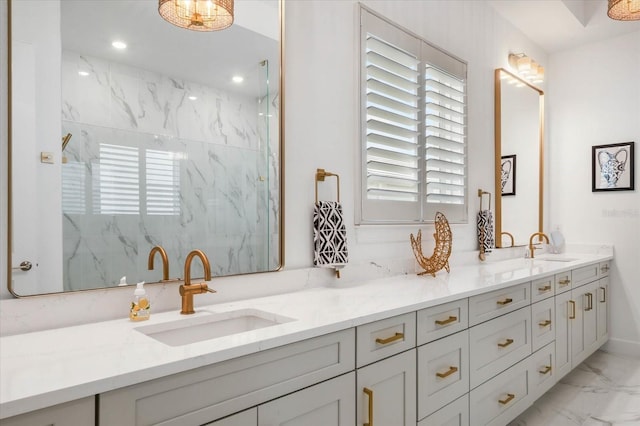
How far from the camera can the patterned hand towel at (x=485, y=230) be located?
301 centimetres

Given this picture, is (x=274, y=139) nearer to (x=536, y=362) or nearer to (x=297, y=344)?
(x=297, y=344)

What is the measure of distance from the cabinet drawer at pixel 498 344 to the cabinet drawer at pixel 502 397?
1.7 inches

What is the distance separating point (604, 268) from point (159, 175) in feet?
11.9

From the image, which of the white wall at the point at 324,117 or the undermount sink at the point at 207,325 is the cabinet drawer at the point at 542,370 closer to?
the white wall at the point at 324,117

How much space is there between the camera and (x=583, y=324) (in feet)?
10.2

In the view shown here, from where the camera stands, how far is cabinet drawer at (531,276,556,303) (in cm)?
241

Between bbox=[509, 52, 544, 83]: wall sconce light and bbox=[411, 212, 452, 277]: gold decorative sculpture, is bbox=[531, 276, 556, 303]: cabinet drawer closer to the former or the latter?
bbox=[411, 212, 452, 277]: gold decorative sculpture

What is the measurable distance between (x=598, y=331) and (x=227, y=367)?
345 cm

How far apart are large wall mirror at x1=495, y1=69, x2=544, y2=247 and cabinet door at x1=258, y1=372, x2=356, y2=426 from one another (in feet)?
7.87

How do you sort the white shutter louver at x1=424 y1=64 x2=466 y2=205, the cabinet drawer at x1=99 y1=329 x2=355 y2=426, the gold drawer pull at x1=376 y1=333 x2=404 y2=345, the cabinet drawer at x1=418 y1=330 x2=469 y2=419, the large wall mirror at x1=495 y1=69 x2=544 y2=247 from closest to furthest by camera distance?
the cabinet drawer at x1=99 y1=329 x2=355 y2=426
the gold drawer pull at x1=376 y1=333 x2=404 y2=345
the cabinet drawer at x1=418 y1=330 x2=469 y2=419
the white shutter louver at x1=424 y1=64 x2=466 y2=205
the large wall mirror at x1=495 y1=69 x2=544 y2=247

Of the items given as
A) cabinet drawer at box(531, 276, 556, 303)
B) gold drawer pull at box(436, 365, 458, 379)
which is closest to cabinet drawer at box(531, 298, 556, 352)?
cabinet drawer at box(531, 276, 556, 303)

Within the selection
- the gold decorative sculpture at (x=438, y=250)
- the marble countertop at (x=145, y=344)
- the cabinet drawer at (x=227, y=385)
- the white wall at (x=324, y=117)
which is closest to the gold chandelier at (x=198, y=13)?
the white wall at (x=324, y=117)

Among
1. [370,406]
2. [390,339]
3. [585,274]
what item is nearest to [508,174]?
[585,274]

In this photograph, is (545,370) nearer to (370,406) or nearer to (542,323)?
(542,323)
